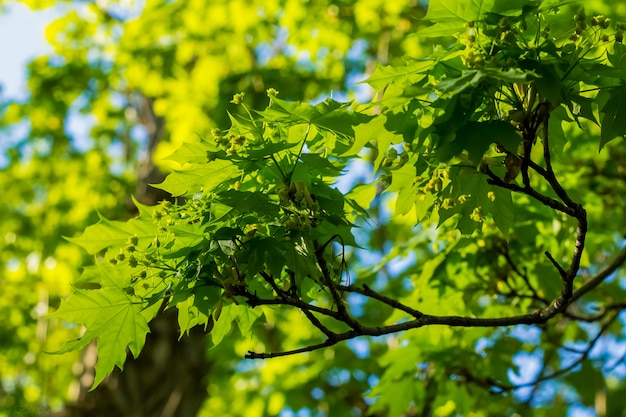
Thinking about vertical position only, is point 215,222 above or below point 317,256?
below

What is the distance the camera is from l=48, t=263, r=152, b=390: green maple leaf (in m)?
2.43

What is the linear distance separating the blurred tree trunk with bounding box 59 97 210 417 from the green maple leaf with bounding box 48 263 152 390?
175 inches

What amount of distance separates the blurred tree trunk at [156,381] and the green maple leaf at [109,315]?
14.5 ft

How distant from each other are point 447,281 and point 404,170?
4.67 ft

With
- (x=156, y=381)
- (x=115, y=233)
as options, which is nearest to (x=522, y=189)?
(x=115, y=233)

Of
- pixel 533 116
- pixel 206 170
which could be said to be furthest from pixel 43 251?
pixel 533 116

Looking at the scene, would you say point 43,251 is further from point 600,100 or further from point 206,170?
point 600,100

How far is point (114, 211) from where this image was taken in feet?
28.1

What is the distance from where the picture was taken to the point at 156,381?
7.12m

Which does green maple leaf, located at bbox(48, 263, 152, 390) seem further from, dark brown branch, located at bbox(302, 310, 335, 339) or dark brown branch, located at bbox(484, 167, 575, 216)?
dark brown branch, located at bbox(484, 167, 575, 216)

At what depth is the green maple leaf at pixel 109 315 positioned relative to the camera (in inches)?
95.6

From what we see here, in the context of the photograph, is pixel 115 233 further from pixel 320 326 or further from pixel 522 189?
pixel 522 189

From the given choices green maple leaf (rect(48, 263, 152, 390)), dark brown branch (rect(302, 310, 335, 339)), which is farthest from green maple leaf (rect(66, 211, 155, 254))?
dark brown branch (rect(302, 310, 335, 339))

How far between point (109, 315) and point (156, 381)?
496cm
